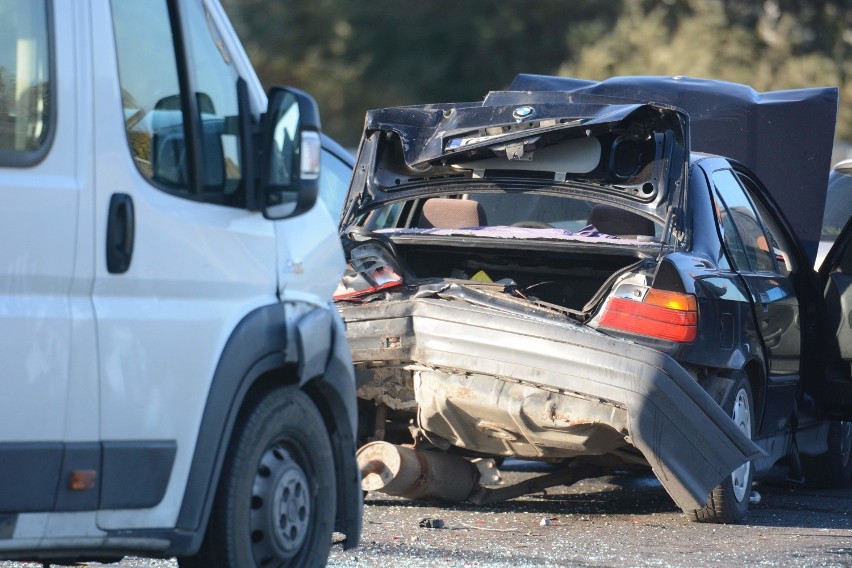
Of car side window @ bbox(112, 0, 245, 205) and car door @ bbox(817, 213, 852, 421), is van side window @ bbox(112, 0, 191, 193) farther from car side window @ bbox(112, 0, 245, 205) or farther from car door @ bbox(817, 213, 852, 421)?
car door @ bbox(817, 213, 852, 421)

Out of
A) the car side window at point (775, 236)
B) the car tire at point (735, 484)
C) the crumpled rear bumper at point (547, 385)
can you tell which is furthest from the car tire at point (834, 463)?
the crumpled rear bumper at point (547, 385)

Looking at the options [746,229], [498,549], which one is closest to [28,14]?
[498,549]

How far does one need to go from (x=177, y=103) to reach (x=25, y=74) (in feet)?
1.62

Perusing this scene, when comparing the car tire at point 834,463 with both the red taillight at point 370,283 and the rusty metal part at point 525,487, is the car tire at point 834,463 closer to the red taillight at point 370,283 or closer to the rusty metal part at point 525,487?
the rusty metal part at point 525,487

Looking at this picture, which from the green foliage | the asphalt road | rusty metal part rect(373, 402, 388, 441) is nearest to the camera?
the asphalt road

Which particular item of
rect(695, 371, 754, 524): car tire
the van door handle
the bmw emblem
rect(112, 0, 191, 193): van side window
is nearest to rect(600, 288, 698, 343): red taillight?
rect(695, 371, 754, 524): car tire

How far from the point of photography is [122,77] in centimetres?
393

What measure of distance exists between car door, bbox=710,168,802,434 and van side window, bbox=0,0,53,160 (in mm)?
4010

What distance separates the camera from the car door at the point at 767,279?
7180 mm

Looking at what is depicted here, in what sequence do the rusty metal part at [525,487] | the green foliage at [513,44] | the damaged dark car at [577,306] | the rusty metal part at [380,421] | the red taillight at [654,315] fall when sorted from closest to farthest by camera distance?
the damaged dark car at [577,306] < the red taillight at [654,315] < the rusty metal part at [380,421] < the rusty metal part at [525,487] < the green foliage at [513,44]

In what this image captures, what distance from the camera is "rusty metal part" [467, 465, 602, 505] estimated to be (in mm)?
7246

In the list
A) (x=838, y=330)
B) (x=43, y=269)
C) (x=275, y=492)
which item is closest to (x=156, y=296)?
(x=43, y=269)

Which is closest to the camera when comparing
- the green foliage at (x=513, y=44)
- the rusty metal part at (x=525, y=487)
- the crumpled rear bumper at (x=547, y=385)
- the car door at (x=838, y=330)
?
the crumpled rear bumper at (x=547, y=385)

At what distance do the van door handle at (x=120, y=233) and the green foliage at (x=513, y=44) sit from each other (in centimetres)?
2548
